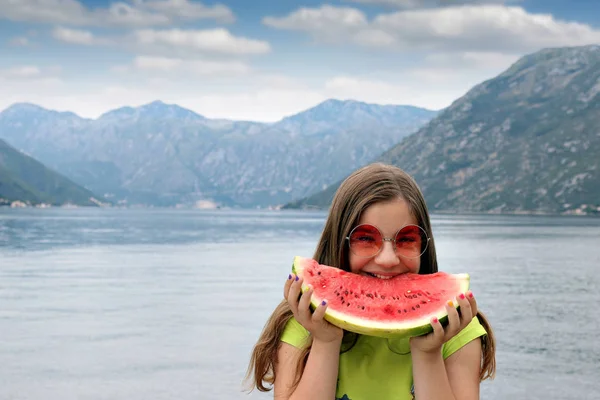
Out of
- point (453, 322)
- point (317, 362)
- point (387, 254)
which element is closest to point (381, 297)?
point (387, 254)

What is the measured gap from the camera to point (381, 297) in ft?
11.8

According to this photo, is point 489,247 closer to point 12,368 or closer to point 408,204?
point 12,368

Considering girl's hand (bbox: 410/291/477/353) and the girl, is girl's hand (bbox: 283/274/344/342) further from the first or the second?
girl's hand (bbox: 410/291/477/353)

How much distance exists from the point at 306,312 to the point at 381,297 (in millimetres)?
502

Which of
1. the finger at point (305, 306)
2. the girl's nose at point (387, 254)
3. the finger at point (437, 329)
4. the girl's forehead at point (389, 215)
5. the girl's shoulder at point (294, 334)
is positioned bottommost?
the girl's shoulder at point (294, 334)

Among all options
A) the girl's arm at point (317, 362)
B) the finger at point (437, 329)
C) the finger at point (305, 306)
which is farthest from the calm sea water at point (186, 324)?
the finger at point (437, 329)

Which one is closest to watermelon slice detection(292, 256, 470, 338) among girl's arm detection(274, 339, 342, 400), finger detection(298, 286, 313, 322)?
finger detection(298, 286, 313, 322)

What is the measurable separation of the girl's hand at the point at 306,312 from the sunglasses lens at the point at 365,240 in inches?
13.9

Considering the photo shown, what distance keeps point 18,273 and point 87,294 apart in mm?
13166

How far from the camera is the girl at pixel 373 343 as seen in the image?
3.36 m

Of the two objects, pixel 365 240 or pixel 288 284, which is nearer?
pixel 288 284

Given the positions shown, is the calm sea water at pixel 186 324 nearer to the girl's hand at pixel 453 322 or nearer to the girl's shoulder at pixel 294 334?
the girl's shoulder at pixel 294 334

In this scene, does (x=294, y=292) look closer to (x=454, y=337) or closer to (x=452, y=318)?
(x=452, y=318)

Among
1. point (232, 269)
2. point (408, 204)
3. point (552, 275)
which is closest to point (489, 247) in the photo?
point (552, 275)
